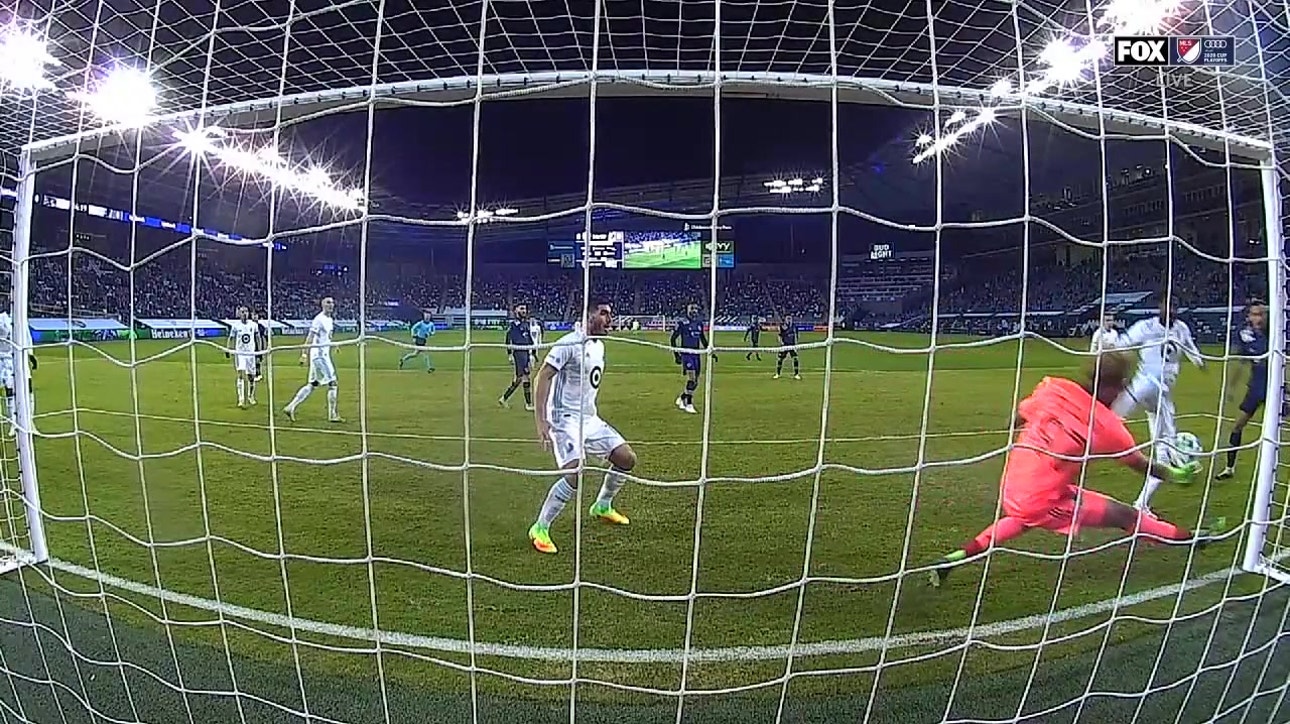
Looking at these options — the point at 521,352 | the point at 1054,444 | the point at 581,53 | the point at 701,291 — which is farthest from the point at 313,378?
the point at 1054,444

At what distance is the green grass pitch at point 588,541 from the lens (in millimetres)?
2375

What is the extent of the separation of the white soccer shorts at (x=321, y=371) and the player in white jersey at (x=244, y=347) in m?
1.13

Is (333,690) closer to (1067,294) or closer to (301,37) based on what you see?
(301,37)

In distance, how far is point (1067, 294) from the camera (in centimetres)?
634

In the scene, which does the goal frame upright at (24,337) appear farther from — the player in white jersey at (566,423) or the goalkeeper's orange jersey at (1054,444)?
the goalkeeper's orange jersey at (1054,444)

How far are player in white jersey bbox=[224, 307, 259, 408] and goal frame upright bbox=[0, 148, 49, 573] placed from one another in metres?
4.98

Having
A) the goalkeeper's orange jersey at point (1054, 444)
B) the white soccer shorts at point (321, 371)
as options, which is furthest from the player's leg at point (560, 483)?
the white soccer shorts at point (321, 371)

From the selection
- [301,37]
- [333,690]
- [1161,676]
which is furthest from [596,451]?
[1161,676]

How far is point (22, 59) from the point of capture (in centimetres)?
257

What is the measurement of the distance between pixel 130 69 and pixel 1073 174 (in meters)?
5.10

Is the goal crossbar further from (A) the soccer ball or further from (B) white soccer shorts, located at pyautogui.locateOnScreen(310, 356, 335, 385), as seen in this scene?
A: (B) white soccer shorts, located at pyautogui.locateOnScreen(310, 356, 335, 385)

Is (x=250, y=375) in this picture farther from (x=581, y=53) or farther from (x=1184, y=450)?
(x=1184, y=450)

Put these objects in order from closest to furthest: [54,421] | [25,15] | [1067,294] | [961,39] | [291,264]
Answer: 1. [25,15]
2. [961,39]
3. [1067,294]
4. [54,421]
5. [291,264]

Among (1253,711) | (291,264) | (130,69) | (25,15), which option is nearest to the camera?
(1253,711)
